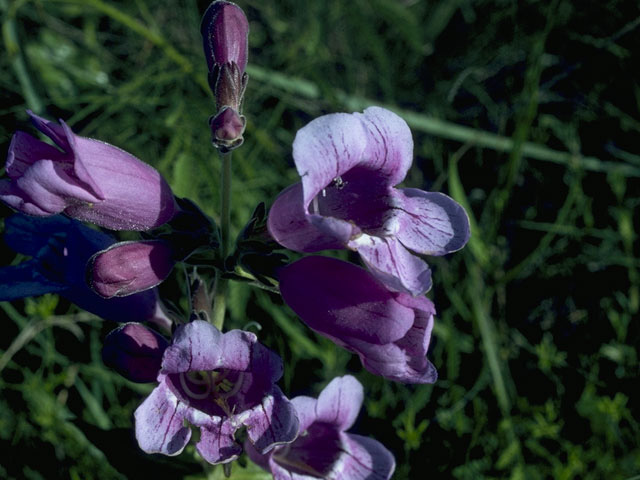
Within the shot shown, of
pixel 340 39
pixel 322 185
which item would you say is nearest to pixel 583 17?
pixel 340 39

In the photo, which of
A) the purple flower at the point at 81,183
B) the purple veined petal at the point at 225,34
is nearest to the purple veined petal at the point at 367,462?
the purple flower at the point at 81,183

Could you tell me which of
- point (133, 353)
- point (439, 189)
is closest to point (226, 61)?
point (133, 353)

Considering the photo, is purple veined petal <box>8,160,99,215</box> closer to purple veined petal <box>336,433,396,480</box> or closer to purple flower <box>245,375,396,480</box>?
purple flower <box>245,375,396,480</box>

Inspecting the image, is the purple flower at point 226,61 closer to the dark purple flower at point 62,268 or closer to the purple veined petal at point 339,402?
the dark purple flower at point 62,268

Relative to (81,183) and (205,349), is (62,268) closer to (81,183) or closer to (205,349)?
(81,183)

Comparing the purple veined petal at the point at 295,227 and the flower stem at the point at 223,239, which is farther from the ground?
the purple veined petal at the point at 295,227

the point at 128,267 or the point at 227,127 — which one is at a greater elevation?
the point at 227,127
